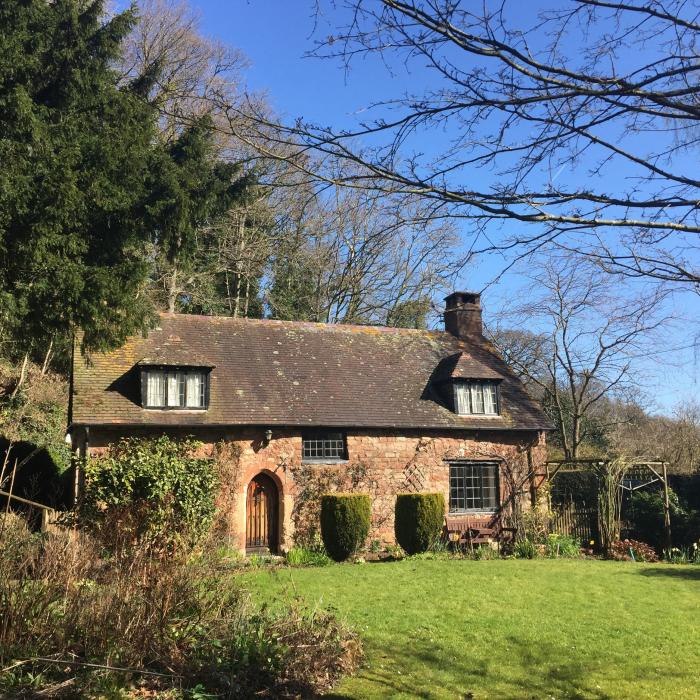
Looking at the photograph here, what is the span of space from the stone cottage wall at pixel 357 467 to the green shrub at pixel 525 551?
105 inches

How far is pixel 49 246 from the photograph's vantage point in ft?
40.3

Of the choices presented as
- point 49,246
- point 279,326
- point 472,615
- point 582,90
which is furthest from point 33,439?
point 582,90

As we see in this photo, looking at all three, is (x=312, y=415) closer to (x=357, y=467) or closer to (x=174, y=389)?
(x=357, y=467)

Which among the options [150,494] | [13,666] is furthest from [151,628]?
[150,494]

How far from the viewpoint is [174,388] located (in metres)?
17.0

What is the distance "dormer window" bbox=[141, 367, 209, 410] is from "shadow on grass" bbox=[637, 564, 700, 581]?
10957 mm

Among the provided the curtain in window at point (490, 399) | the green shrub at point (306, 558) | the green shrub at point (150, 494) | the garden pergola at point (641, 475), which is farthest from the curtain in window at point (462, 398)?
the green shrub at point (150, 494)

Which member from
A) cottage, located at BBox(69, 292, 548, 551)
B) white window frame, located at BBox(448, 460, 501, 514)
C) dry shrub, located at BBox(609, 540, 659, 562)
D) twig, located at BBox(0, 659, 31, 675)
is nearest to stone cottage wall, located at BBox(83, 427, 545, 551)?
cottage, located at BBox(69, 292, 548, 551)

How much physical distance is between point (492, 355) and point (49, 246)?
1501cm

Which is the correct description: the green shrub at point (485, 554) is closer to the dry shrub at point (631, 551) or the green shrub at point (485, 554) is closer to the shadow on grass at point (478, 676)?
the dry shrub at point (631, 551)

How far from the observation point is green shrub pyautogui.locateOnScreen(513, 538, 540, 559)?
1600 centimetres

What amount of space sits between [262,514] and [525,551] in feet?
22.0

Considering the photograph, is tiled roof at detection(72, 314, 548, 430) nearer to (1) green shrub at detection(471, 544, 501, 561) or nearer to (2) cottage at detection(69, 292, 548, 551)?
(2) cottage at detection(69, 292, 548, 551)

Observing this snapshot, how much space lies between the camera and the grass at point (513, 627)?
6.41 meters
